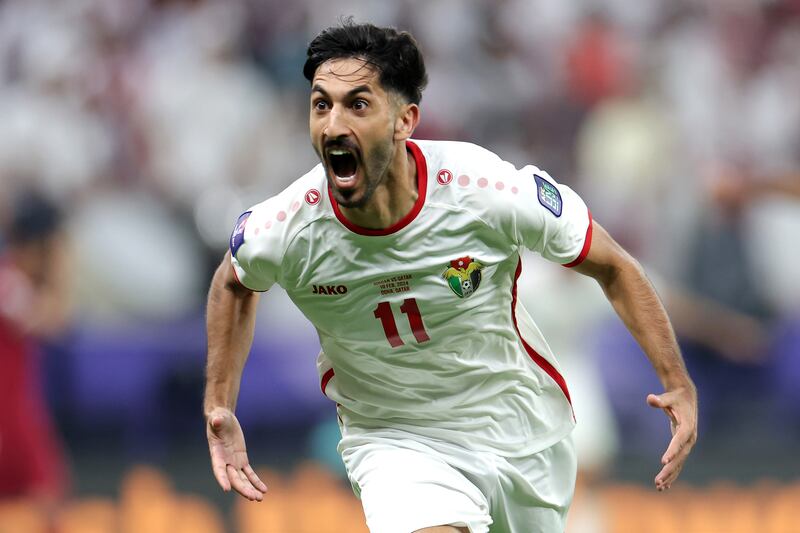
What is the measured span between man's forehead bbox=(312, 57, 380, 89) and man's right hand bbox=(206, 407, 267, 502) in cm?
114

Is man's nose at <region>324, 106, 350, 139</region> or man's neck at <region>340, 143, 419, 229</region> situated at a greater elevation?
man's nose at <region>324, 106, 350, 139</region>

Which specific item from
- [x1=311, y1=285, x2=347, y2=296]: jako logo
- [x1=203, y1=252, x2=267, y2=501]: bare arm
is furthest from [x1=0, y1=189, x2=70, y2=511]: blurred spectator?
[x1=311, y1=285, x2=347, y2=296]: jako logo

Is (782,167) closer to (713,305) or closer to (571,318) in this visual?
(713,305)

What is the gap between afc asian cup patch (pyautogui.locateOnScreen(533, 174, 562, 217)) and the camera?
4328 mm

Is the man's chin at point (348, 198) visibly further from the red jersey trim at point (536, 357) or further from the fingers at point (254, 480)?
the fingers at point (254, 480)

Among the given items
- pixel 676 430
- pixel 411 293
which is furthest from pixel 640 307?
pixel 411 293

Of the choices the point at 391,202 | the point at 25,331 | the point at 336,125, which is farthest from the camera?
the point at 25,331

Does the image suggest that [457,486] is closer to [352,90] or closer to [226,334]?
[226,334]

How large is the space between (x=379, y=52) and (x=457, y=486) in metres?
1.41

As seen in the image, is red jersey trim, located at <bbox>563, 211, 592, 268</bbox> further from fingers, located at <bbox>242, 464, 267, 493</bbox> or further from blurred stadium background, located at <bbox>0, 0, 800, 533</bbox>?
blurred stadium background, located at <bbox>0, 0, 800, 533</bbox>

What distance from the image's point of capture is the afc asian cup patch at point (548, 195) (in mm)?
4328

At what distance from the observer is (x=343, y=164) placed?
417 centimetres

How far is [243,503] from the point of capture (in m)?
8.35

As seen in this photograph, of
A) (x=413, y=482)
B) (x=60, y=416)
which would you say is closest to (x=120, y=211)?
(x=60, y=416)
